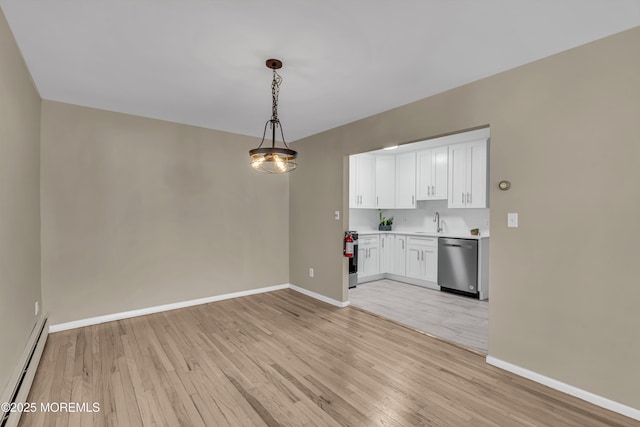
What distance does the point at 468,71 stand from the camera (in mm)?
Result: 2500

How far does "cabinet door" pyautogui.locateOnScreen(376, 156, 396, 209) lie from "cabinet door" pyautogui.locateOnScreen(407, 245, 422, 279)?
3.41ft

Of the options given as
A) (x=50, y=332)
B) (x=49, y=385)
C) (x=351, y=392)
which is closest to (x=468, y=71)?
(x=351, y=392)

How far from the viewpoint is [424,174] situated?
18.4 ft

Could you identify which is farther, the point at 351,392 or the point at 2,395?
the point at 351,392

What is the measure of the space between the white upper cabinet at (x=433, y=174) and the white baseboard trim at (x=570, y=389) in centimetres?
334

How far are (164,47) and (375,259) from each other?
477cm

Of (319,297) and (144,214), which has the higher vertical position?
(144,214)

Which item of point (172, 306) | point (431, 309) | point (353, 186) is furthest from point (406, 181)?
point (172, 306)

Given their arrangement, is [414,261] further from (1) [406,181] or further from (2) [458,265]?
(1) [406,181]

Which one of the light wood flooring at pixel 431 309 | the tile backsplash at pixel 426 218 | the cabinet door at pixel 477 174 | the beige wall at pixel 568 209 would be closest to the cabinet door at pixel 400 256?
the light wood flooring at pixel 431 309

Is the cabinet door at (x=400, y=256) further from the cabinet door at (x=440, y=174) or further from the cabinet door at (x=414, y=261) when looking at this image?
the cabinet door at (x=440, y=174)

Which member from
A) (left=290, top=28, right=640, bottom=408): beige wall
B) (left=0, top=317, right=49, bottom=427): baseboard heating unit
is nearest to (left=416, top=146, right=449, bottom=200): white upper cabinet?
(left=290, top=28, right=640, bottom=408): beige wall

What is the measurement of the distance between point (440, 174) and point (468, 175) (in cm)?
50

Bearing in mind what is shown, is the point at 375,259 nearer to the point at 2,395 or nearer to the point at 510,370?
the point at 510,370
